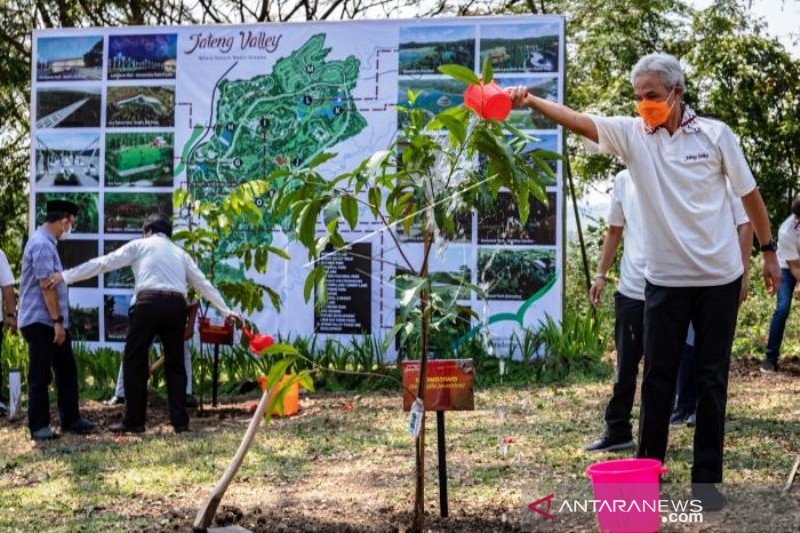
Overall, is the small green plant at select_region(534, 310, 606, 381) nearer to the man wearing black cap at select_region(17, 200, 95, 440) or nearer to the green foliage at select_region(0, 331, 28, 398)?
the man wearing black cap at select_region(17, 200, 95, 440)

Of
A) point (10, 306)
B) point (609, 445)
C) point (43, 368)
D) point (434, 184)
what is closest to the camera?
point (434, 184)

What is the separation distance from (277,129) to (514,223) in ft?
7.48

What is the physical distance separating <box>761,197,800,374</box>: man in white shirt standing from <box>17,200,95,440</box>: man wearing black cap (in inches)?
220

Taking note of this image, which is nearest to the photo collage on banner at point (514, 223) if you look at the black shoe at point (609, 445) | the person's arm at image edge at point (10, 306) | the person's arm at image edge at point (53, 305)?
the person's arm at image edge at point (53, 305)

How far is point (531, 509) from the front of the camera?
4598mm

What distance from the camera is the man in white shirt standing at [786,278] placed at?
9695 millimetres

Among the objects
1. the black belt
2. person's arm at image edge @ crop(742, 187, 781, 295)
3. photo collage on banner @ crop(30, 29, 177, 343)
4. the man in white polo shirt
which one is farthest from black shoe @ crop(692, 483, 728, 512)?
photo collage on banner @ crop(30, 29, 177, 343)

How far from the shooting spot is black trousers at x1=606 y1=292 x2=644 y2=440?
6.16m

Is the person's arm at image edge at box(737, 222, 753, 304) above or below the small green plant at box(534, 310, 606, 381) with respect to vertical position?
above

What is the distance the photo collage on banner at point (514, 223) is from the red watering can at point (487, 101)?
6.04m

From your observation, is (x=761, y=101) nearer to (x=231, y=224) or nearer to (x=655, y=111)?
(x=231, y=224)

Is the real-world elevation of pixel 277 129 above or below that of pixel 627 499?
above

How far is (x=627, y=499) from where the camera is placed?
388cm

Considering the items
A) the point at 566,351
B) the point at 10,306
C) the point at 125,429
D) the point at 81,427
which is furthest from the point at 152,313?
Result: the point at 566,351
